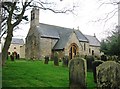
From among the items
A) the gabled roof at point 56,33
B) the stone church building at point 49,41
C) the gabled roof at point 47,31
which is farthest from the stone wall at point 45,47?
the gabled roof at point 47,31

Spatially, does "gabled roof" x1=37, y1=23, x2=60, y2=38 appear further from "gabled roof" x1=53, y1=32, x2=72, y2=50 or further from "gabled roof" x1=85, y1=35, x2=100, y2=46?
"gabled roof" x1=85, y1=35, x2=100, y2=46

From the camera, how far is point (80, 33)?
2313 inches

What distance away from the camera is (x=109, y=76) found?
8.98 metres

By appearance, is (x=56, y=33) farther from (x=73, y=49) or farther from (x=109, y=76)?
(x=109, y=76)

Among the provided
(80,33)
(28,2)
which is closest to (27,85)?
(28,2)

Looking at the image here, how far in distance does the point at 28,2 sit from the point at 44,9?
4.84 ft

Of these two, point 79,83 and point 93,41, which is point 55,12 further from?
point 93,41

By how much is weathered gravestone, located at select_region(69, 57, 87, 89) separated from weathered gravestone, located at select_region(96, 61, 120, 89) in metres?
1.52

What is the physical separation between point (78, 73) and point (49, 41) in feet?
129

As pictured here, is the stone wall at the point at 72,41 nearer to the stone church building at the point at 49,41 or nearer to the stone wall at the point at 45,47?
the stone church building at the point at 49,41

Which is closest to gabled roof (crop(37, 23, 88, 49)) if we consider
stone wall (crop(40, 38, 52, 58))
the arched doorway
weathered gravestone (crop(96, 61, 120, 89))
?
stone wall (crop(40, 38, 52, 58))

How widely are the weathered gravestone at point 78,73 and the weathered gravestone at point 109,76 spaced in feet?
Result: 4.97

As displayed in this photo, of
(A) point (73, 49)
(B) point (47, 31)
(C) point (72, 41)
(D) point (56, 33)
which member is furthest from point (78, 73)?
(D) point (56, 33)

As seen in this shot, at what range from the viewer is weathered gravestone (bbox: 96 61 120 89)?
8.87 metres
